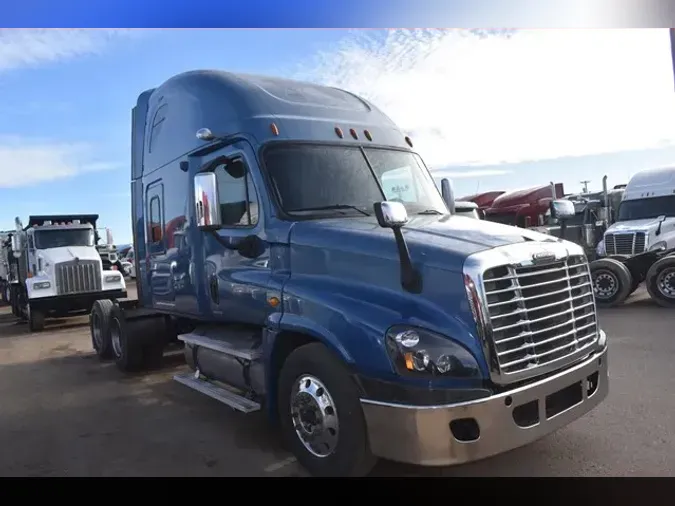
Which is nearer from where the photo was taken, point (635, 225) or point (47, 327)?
point (635, 225)

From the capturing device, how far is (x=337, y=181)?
4281mm

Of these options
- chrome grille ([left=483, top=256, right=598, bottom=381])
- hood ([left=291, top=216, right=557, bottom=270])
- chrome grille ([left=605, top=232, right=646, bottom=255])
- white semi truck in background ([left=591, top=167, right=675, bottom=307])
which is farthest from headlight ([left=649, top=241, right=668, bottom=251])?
hood ([left=291, top=216, right=557, bottom=270])

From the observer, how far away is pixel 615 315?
9.34m

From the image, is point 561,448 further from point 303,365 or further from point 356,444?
point 303,365

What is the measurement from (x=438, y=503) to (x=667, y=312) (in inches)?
290

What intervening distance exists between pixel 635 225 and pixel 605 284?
229 centimetres

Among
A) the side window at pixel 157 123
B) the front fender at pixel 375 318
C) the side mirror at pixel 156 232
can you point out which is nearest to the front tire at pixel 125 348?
the side mirror at pixel 156 232

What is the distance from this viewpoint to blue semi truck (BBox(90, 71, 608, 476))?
3.13 metres

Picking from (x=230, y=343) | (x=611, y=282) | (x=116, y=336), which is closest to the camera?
(x=230, y=343)

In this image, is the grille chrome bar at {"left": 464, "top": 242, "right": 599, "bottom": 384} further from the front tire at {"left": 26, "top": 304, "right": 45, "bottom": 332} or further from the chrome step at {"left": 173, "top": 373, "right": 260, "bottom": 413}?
the front tire at {"left": 26, "top": 304, "right": 45, "bottom": 332}

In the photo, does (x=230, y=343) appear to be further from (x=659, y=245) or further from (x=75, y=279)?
(x=659, y=245)

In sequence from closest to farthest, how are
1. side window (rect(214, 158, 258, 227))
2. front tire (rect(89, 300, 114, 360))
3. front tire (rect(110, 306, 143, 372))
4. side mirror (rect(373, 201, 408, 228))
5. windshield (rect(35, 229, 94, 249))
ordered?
side mirror (rect(373, 201, 408, 228)), side window (rect(214, 158, 258, 227)), front tire (rect(110, 306, 143, 372)), front tire (rect(89, 300, 114, 360)), windshield (rect(35, 229, 94, 249))

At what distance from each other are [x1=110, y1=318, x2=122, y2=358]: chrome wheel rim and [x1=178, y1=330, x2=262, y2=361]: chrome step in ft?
6.81

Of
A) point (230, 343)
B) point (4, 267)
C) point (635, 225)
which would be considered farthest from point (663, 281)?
point (4, 267)
